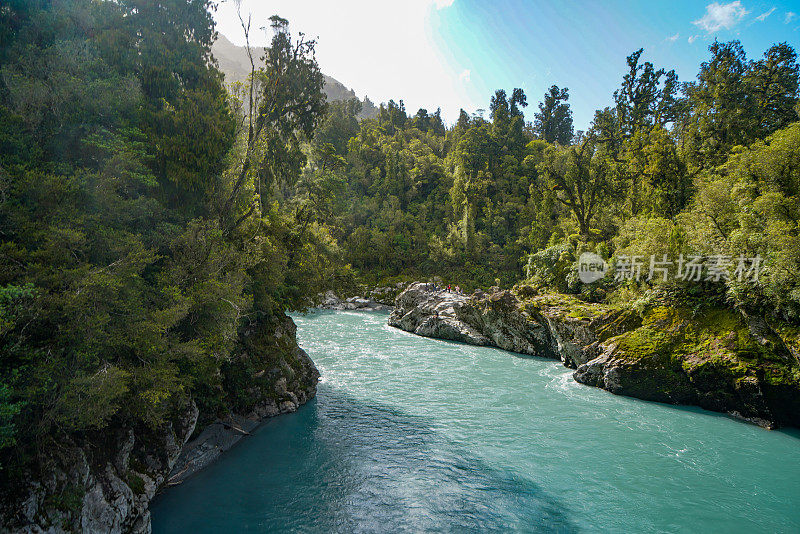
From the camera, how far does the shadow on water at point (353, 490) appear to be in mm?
8625

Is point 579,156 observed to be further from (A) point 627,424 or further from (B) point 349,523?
(B) point 349,523

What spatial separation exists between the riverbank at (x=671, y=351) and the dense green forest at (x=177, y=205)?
1.69 meters

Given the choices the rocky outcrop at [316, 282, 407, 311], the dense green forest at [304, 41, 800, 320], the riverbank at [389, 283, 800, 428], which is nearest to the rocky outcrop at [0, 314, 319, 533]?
the dense green forest at [304, 41, 800, 320]

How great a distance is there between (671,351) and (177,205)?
68.2ft

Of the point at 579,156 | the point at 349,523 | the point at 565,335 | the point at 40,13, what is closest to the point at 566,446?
the point at 349,523

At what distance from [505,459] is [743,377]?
1079 cm

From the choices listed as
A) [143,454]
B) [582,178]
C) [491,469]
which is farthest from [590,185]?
[143,454]

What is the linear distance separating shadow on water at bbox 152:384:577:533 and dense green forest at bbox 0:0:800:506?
230 centimetres

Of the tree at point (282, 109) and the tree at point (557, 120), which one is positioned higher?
the tree at point (557, 120)

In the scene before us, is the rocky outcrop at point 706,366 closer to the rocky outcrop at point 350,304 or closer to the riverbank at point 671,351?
the riverbank at point 671,351

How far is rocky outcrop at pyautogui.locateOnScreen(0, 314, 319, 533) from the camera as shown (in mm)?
6172

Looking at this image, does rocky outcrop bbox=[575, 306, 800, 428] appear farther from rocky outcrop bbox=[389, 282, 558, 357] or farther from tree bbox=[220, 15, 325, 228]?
tree bbox=[220, 15, 325, 228]

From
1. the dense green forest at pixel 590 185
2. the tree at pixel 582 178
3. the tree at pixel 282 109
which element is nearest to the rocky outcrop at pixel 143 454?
the tree at pixel 282 109

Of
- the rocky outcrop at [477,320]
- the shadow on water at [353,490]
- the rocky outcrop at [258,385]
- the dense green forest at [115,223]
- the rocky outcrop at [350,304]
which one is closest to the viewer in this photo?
the dense green forest at [115,223]
